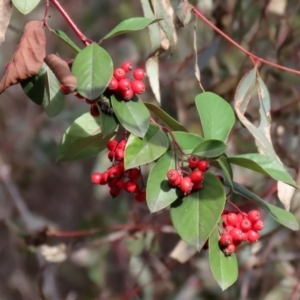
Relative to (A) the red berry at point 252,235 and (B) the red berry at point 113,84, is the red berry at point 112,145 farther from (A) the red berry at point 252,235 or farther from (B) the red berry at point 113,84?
(A) the red berry at point 252,235

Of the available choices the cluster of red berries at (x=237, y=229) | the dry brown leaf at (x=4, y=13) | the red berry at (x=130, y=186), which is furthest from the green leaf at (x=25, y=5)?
the cluster of red berries at (x=237, y=229)

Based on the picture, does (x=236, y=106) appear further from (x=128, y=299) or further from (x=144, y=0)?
(x=128, y=299)

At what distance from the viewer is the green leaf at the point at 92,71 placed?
76 cm

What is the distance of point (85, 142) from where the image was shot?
88 centimetres

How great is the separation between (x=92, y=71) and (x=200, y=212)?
21 cm

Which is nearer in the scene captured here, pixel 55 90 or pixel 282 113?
pixel 55 90

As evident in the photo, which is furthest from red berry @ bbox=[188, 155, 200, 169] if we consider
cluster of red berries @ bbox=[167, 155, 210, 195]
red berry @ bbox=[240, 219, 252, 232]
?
red berry @ bbox=[240, 219, 252, 232]

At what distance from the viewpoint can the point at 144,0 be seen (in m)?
1.04

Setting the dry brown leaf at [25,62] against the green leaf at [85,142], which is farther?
the green leaf at [85,142]

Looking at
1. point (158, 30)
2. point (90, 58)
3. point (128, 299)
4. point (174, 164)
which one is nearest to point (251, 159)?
point (174, 164)

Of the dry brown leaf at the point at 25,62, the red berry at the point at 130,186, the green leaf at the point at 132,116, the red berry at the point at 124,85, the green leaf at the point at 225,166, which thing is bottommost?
the red berry at the point at 130,186

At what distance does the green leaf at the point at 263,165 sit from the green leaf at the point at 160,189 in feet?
0.26

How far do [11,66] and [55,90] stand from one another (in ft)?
0.21

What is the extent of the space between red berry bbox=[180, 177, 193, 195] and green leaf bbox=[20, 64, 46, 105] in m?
0.21
